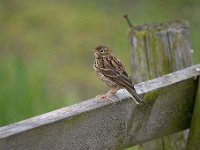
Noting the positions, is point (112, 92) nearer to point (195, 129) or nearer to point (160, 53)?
point (195, 129)

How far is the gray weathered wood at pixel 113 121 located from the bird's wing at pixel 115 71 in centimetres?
79

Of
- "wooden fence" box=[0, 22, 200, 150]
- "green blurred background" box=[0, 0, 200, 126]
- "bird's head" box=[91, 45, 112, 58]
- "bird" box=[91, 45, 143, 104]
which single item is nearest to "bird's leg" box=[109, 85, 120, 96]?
"bird" box=[91, 45, 143, 104]

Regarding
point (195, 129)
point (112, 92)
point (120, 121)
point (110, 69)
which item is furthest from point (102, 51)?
point (120, 121)

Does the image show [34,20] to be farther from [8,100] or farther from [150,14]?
[8,100]

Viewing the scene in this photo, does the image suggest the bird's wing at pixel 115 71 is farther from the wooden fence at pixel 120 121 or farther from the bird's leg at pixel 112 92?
the wooden fence at pixel 120 121

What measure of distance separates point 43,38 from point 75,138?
21.2ft

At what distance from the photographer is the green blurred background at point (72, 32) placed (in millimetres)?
8719

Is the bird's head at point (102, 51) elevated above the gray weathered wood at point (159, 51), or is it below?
above

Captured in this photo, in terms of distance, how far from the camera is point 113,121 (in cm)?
351

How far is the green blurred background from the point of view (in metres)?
8.72

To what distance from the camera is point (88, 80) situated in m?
8.96

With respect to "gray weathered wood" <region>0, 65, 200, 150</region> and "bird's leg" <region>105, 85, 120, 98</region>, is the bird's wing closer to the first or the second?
"bird's leg" <region>105, 85, 120, 98</region>

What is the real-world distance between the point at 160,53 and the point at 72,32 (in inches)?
209

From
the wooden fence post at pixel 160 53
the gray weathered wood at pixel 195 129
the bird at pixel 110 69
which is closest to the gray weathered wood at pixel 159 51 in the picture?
the wooden fence post at pixel 160 53
